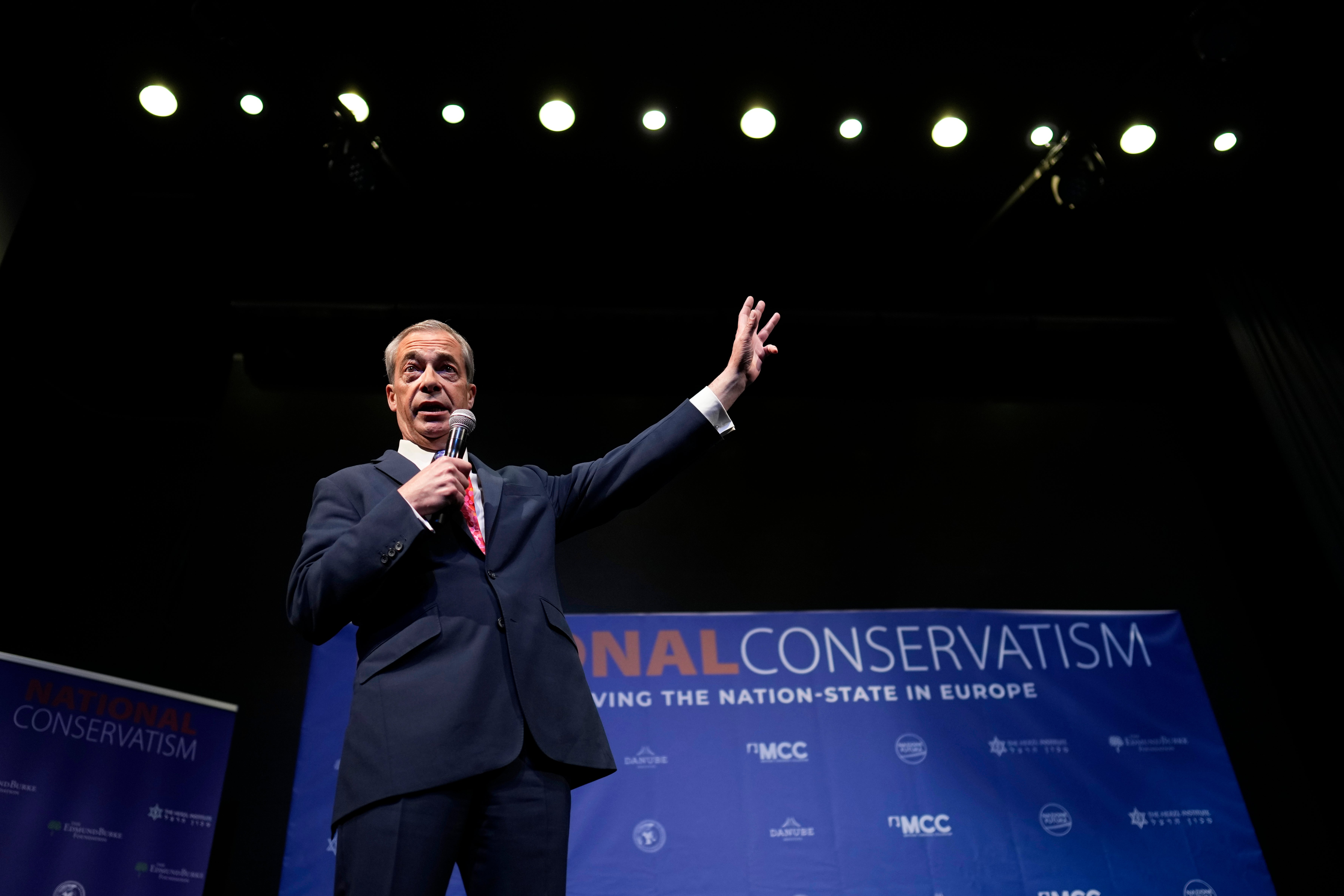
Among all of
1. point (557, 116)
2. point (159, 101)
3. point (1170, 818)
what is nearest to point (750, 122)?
point (557, 116)

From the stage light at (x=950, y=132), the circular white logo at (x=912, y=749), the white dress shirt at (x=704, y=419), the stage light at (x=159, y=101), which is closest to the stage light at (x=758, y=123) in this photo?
the stage light at (x=950, y=132)

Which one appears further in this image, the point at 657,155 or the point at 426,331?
the point at 657,155

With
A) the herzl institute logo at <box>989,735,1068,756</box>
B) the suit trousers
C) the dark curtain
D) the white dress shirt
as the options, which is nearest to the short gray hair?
the white dress shirt

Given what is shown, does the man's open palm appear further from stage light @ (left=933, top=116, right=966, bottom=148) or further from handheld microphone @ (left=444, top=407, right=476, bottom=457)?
stage light @ (left=933, top=116, right=966, bottom=148)

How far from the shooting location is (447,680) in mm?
1131

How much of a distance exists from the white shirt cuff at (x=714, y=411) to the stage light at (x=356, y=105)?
290 centimetres

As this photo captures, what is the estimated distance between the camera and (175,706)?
3.36m

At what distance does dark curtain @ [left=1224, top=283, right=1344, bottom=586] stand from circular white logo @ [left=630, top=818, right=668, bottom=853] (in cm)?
315

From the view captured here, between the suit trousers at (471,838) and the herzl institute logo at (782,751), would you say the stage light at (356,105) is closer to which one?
the herzl institute logo at (782,751)

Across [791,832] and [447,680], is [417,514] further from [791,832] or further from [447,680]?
[791,832]

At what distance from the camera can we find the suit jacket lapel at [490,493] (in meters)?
1.33

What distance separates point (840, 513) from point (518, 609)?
352cm

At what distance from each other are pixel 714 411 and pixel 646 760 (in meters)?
2.54

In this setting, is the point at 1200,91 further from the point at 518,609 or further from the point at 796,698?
the point at 518,609
